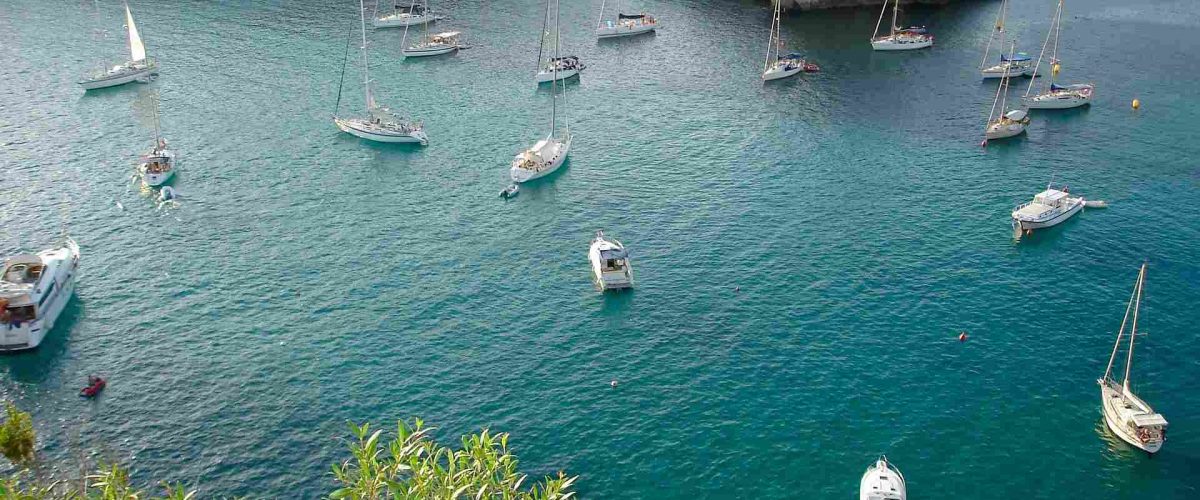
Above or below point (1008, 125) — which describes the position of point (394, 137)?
below

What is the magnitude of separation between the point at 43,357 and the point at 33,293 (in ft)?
20.3

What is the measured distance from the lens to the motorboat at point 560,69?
158000mm

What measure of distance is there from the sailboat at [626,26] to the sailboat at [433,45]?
27.6 meters

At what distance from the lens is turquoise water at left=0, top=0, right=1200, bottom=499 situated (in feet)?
240

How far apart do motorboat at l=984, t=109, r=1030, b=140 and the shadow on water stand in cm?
11345

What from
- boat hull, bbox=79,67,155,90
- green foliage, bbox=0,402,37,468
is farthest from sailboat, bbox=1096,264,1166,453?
boat hull, bbox=79,67,155,90

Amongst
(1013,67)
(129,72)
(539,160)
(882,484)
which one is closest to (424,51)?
(129,72)

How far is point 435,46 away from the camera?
174500mm

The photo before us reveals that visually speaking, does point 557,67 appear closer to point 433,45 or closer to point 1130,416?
point 433,45

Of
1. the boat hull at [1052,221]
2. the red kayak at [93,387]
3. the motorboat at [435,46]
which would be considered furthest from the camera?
the motorboat at [435,46]

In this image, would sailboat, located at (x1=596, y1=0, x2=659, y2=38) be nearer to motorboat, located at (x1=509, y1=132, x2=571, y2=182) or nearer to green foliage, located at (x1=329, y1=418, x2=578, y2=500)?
motorboat, located at (x1=509, y1=132, x2=571, y2=182)

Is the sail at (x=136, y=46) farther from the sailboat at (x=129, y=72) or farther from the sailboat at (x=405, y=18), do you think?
the sailboat at (x=405, y=18)

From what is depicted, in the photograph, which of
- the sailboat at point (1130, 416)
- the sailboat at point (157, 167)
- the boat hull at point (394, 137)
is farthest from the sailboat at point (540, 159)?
the sailboat at point (1130, 416)

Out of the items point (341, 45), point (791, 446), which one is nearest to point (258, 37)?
point (341, 45)
